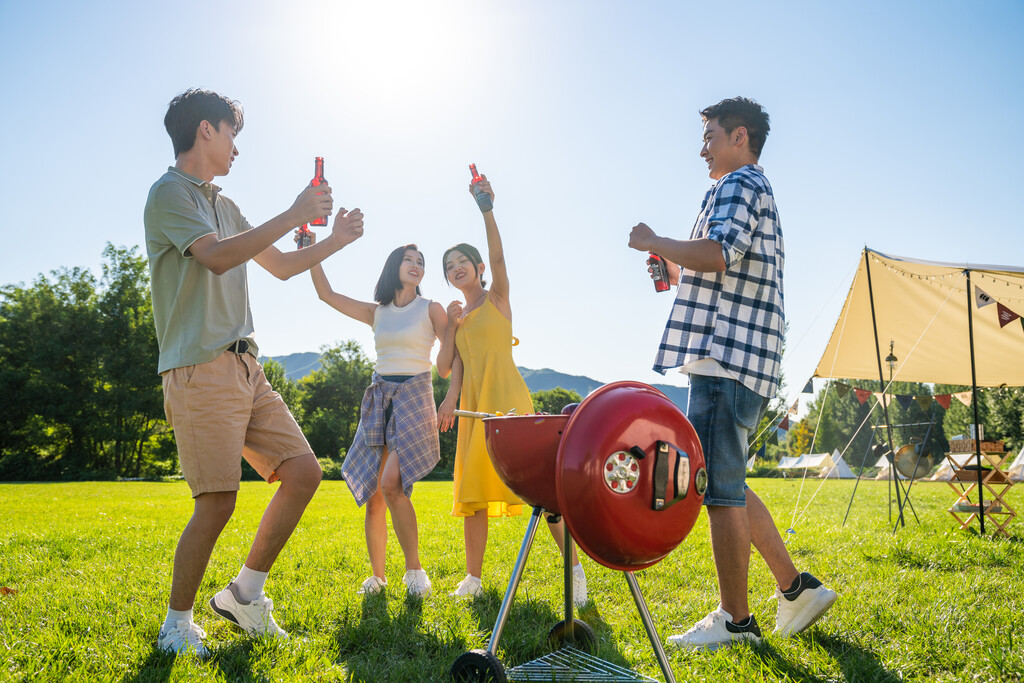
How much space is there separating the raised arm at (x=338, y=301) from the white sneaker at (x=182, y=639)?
212 cm

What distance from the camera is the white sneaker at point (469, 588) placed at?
3.38 m

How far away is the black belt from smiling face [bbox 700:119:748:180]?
2.29 meters

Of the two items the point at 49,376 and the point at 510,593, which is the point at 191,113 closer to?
the point at 510,593

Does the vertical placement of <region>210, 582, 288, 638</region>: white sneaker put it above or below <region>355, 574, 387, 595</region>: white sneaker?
above

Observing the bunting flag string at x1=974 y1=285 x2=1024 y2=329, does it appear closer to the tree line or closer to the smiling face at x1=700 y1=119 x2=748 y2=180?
the smiling face at x1=700 y1=119 x2=748 y2=180

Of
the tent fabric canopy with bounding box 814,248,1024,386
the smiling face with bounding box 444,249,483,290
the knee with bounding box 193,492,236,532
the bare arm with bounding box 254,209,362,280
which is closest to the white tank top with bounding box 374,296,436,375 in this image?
the smiling face with bounding box 444,249,483,290

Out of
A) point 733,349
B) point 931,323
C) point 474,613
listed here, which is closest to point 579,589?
point 474,613

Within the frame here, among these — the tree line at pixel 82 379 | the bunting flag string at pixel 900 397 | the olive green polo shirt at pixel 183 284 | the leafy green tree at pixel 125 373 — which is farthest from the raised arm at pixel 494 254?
the leafy green tree at pixel 125 373

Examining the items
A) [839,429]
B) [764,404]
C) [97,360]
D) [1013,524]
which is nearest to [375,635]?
[764,404]

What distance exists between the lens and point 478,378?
3.87m

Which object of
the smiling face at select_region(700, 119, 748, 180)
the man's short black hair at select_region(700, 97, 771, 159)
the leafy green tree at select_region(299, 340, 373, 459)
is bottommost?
the leafy green tree at select_region(299, 340, 373, 459)

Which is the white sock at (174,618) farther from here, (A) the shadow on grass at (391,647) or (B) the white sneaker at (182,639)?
(A) the shadow on grass at (391,647)

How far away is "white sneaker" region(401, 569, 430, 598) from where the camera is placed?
11.0 feet

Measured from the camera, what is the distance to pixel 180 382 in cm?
250
